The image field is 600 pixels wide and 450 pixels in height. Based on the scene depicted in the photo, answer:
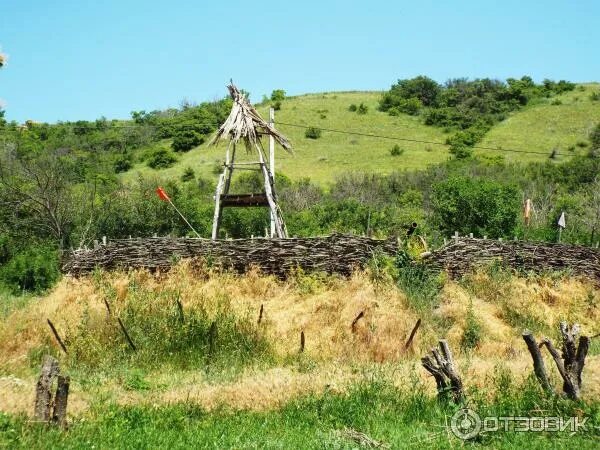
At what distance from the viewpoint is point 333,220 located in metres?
32.0

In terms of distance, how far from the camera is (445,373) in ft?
29.2

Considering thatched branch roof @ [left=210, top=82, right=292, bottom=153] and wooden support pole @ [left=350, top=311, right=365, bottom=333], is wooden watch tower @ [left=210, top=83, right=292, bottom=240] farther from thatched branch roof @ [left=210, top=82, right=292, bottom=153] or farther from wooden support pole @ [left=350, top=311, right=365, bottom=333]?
wooden support pole @ [left=350, top=311, right=365, bottom=333]

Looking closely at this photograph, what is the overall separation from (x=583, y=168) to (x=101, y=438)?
42572 millimetres

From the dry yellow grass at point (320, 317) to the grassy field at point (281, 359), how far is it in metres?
0.03

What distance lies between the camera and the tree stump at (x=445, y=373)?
29.0 feet

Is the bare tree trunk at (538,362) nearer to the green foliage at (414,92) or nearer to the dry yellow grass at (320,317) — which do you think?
the dry yellow grass at (320,317)

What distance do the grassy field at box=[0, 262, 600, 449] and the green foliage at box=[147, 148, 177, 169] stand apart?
110 feet

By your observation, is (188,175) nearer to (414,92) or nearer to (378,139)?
(378,139)

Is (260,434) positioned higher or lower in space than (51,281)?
higher

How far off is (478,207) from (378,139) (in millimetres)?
24257

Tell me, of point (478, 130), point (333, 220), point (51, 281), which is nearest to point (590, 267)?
point (333, 220)

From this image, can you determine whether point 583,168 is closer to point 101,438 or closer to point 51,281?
point 51,281

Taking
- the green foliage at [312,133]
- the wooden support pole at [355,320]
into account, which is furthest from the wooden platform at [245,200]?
the green foliage at [312,133]

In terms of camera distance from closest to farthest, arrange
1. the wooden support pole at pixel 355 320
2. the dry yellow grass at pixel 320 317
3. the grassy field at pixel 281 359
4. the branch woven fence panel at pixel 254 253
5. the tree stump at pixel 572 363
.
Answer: the grassy field at pixel 281 359 < the tree stump at pixel 572 363 < the dry yellow grass at pixel 320 317 < the wooden support pole at pixel 355 320 < the branch woven fence panel at pixel 254 253
